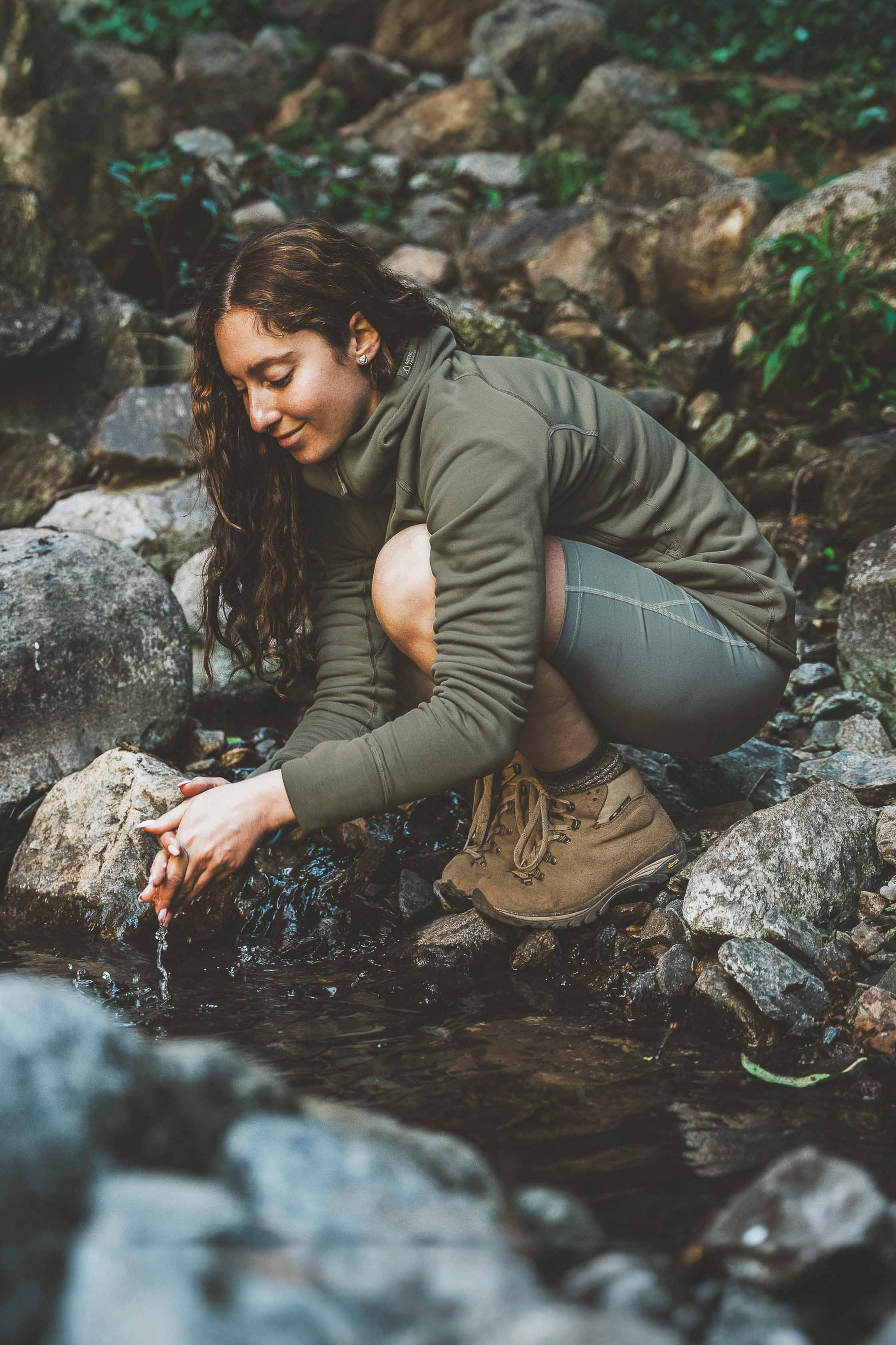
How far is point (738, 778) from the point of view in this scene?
301 cm

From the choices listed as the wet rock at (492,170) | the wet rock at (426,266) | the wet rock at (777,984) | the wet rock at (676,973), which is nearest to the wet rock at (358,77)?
the wet rock at (492,170)

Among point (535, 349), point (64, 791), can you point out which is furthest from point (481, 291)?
point (64, 791)

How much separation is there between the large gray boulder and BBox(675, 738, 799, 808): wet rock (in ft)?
5.39

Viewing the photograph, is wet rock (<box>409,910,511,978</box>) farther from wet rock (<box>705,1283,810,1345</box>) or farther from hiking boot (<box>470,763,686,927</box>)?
wet rock (<box>705,1283,810,1345</box>)

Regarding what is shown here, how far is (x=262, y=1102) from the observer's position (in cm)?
105

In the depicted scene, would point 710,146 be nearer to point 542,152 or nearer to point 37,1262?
point 542,152

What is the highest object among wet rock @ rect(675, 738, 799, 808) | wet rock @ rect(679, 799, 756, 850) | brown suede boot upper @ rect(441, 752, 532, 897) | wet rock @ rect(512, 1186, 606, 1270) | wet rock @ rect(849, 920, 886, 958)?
wet rock @ rect(512, 1186, 606, 1270)

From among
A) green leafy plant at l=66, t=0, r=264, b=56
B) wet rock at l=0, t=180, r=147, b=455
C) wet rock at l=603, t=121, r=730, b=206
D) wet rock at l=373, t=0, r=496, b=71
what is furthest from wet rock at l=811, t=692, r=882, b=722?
green leafy plant at l=66, t=0, r=264, b=56

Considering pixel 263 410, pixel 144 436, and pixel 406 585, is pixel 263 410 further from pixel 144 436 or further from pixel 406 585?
pixel 144 436

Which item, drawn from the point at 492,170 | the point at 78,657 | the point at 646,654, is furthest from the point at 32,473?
the point at 492,170

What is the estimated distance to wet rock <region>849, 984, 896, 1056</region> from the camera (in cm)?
187

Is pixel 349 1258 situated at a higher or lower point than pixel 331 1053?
higher

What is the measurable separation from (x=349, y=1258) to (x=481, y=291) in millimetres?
6597

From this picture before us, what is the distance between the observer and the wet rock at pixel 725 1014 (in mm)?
2012
